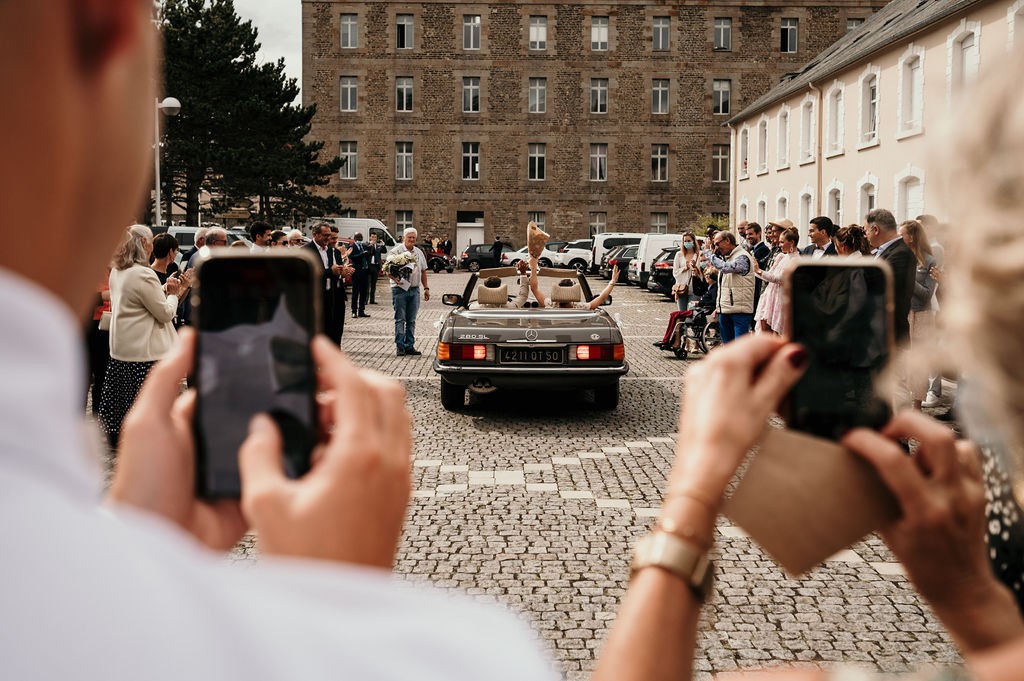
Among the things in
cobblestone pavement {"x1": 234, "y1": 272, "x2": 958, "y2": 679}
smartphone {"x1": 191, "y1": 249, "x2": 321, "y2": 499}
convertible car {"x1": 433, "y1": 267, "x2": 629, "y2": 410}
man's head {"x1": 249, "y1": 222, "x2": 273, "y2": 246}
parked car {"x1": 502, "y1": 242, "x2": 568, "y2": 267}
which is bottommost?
cobblestone pavement {"x1": 234, "y1": 272, "x2": 958, "y2": 679}

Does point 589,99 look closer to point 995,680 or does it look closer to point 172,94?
point 172,94

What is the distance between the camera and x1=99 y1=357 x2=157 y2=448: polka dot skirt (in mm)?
7707

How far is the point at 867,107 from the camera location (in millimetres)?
30281

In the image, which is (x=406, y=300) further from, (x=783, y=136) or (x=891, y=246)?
(x=783, y=136)

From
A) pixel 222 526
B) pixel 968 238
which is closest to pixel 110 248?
pixel 222 526

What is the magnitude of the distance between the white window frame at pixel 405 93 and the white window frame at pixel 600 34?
10.6 metres

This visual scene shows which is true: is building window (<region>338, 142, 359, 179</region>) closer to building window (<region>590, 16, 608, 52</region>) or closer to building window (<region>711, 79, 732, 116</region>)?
building window (<region>590, 16, 608, 52</region>)

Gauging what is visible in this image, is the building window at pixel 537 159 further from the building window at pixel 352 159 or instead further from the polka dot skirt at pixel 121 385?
the polka dot skirt at pixel 121 385

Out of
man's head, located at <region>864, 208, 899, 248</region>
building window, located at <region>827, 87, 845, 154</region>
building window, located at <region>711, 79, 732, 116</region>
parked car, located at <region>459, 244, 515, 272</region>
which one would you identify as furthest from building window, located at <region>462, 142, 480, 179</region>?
man's head, located at <region>864, 208, 899, 248</region>

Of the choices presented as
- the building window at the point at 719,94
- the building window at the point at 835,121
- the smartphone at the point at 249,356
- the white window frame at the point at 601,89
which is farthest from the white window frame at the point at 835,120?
the smartphone at the point at 249,356

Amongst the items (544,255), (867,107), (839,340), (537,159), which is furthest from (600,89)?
(839,340)

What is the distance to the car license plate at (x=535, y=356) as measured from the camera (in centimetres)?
989

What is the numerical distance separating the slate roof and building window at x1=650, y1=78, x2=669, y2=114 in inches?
606

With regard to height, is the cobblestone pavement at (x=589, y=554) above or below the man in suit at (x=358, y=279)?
below
